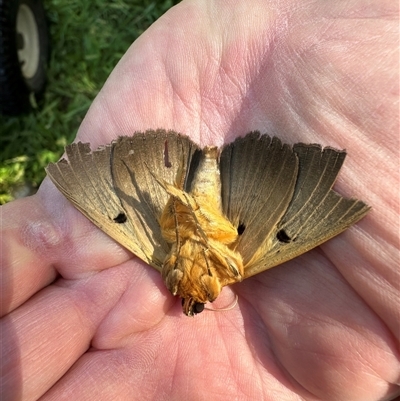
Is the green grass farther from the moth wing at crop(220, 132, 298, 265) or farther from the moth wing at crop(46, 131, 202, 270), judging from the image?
the moth wing at crop(220, 132, 298, 265)

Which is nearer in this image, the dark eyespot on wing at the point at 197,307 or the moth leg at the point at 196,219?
the moth leg at the point at 196,219

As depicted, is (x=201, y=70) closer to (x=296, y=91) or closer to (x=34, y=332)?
(x=296, y=91)

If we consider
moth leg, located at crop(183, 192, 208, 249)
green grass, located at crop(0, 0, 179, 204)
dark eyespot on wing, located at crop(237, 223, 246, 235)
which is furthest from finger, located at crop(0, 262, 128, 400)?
green grass, located at crop(0, 0, 179, 204)

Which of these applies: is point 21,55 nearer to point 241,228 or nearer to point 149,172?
point 149,172

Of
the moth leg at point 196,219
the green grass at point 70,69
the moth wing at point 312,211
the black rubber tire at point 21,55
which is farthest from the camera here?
the green grass at point 70,69

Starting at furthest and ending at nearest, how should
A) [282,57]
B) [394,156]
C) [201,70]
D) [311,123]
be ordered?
[201,70]
[282,57]
[311,123]
[394,156]

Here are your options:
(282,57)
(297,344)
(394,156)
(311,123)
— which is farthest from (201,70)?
(297,344)

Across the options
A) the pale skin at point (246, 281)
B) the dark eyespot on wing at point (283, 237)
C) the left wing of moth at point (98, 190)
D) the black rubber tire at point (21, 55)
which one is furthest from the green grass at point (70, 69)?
the dark eyespot on wing at point (283, 237)

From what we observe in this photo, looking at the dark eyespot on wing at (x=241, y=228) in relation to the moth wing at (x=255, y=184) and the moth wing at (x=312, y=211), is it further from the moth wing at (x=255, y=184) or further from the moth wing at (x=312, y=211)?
the moth wing at (x=312, y=211)

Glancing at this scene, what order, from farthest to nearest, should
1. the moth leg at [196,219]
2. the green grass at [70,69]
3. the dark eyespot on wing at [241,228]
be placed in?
the green grass at [70,69]
the dark eyespot on wing at [241,228]
the moth leg at [196,219]
